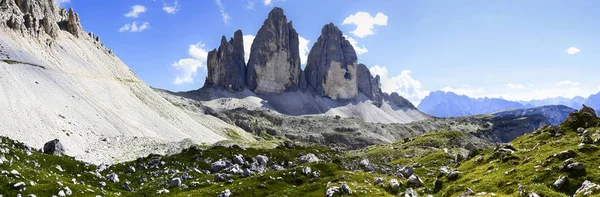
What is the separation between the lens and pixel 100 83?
540ft

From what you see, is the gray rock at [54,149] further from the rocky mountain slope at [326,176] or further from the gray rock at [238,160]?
the gray rock at [238,160]

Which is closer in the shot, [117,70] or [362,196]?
[362,196]

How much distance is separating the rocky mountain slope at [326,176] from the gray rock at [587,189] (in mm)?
97

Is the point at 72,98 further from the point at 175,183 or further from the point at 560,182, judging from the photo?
the point at 560,182

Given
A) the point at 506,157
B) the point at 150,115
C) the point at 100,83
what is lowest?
the point at 506,157

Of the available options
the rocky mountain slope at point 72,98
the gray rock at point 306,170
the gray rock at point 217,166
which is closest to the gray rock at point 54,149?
the rocky mountain slope at point 72,98

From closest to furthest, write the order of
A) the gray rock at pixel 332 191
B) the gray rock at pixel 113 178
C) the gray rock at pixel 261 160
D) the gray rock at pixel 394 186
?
the gray rock at pixel 332 191, the gray rock at pixel 394 186, the gray rock at pixel 113 178, the gray rock at pixel 261 160

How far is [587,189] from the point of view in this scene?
3288 cm

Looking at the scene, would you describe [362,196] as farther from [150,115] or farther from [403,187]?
[150,115]

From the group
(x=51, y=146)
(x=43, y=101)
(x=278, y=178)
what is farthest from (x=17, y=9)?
(x=278, y=178)

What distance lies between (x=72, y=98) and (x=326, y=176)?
105148 millimetres

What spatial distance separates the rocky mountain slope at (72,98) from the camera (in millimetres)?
95375

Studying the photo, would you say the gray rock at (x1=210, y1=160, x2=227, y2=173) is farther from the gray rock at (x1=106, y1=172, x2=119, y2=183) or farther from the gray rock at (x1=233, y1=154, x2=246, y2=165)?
the gray rock at (x1=106, y1=172, x2=119, y2=183)

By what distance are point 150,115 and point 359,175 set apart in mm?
123903
